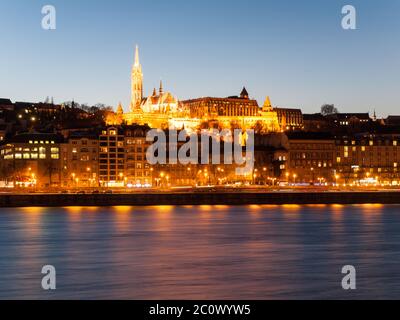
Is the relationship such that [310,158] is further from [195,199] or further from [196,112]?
[196,112]

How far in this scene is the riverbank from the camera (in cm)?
6059

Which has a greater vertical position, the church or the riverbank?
the church

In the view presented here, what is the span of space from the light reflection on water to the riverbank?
8.92m

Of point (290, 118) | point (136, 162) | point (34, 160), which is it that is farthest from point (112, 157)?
point (290, 118)

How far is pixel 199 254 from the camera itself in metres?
30.7

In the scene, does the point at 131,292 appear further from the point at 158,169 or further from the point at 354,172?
the point at 354,172

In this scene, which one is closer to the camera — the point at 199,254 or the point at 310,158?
the point at 199,254

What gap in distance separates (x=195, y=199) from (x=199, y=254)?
111ft

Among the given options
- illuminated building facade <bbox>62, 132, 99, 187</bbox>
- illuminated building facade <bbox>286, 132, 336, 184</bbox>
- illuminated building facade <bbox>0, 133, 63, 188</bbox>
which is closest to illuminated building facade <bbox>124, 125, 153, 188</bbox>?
illuminated building facade <bbox>62, 132, 99, 187</bbox>

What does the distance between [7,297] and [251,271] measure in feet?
25.0

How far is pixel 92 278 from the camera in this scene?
24.6 metres

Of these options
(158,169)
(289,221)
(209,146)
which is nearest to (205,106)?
(209,146)

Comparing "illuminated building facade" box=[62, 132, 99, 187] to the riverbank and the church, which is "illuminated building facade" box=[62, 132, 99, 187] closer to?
the riverbank

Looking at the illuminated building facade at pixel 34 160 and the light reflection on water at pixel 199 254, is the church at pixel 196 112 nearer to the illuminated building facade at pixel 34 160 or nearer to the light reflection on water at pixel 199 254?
the illuminated building facade at pixel 34 160
